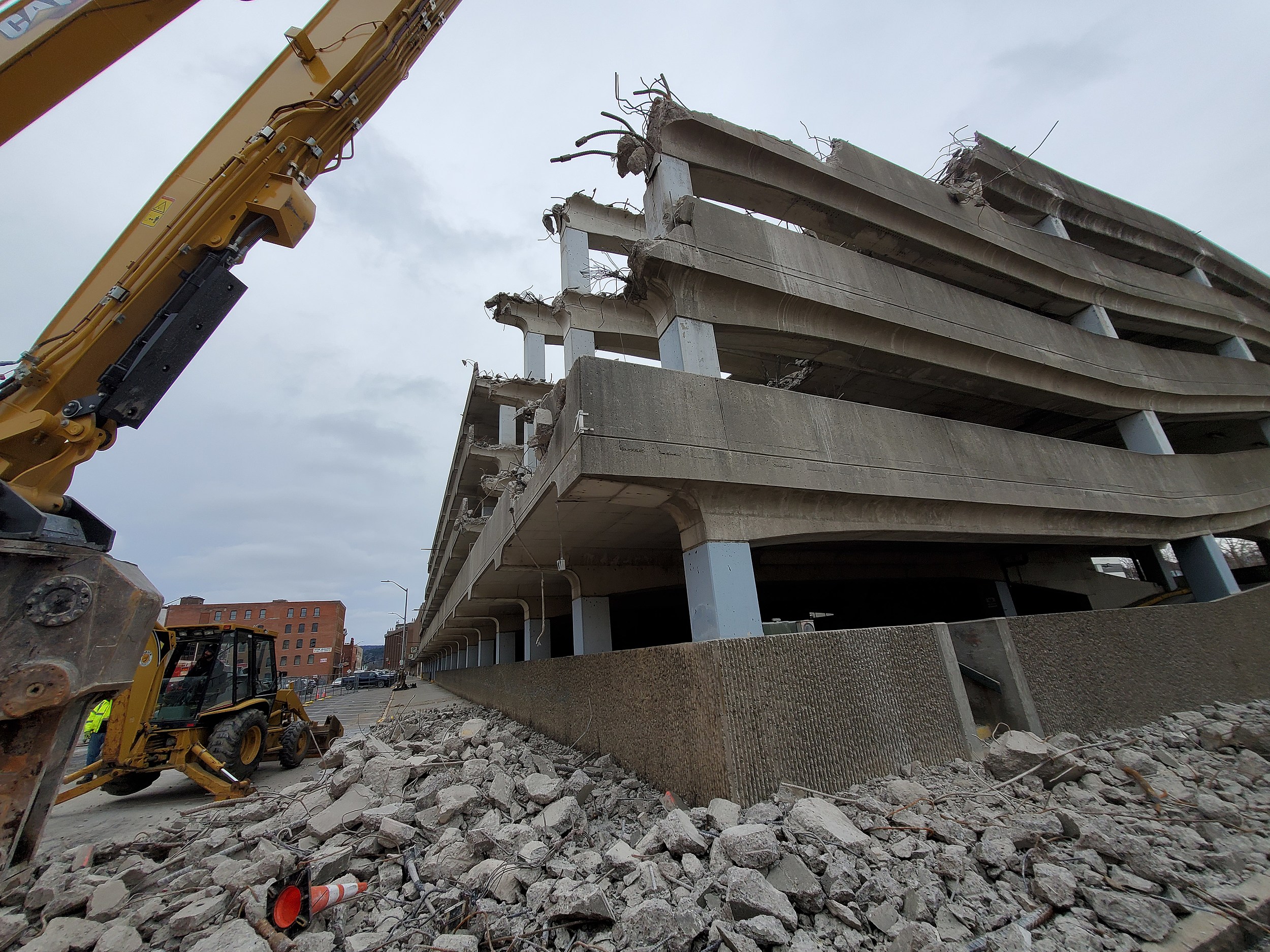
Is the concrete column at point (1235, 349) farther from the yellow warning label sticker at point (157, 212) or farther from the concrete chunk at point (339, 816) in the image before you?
the yellow warning label sticker at point (157, 212)

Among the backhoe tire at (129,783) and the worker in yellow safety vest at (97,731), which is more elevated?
the worker in yellow safety vest at (97,731)

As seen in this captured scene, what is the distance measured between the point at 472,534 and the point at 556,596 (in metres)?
4.14

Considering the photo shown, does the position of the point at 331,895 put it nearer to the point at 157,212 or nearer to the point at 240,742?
the point at 157,212

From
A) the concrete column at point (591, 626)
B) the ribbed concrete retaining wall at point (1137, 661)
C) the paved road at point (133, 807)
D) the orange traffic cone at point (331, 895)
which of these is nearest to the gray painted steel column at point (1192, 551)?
the ribbed concrete retaining wall at point (1137, 661)

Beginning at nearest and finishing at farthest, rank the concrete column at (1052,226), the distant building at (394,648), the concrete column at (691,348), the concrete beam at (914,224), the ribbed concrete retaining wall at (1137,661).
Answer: the ribbed concrete retaining wall at (1137,661)
the concrete column at (691,348)
the concrete beam at (914,224)
the concrete column at (1052,226)
the distant building at (394,648)

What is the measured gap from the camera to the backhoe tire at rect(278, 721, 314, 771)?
961cm

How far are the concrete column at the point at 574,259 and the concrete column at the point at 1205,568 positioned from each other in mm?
15569

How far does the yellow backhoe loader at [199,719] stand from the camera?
7105mm

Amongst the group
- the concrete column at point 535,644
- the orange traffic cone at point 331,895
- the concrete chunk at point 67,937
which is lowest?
the concrete chunk at point 67,937

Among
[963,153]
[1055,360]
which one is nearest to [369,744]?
[1055,360]

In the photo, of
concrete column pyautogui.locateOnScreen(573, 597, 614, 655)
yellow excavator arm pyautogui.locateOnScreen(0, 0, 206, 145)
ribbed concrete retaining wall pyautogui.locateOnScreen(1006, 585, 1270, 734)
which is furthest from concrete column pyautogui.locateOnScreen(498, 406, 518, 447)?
ribbed concrete retaining wall pyautogui.locateOnScreen(1006, 585, 1270, 734)

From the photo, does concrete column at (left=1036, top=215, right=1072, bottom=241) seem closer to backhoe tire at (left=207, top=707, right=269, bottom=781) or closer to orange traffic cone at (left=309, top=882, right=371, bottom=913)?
orange traffic cone at (left=309, top=882, right=371, bottom=913)

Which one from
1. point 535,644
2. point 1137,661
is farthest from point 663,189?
point 535,644

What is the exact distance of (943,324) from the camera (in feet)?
31.2
